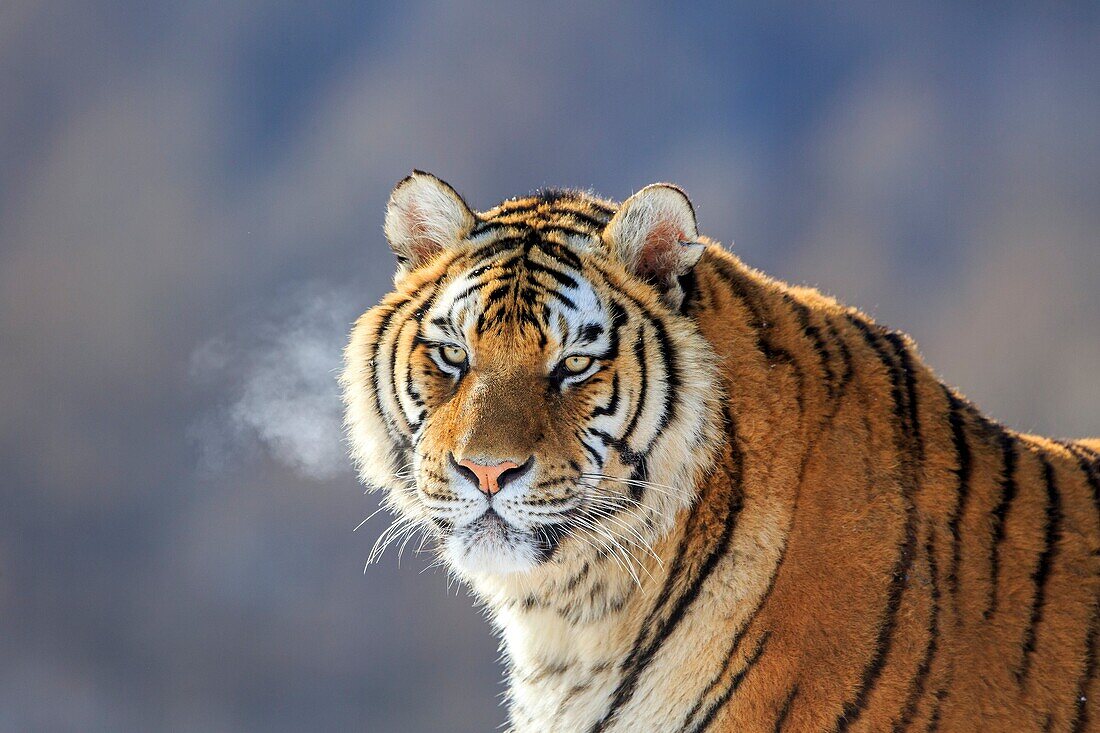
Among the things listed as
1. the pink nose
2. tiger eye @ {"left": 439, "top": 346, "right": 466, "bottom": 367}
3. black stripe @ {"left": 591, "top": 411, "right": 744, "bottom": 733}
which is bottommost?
black stripe @ {"left": 591, "top": 411, "right": 744, "bottom": 733}

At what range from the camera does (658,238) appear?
111 inches

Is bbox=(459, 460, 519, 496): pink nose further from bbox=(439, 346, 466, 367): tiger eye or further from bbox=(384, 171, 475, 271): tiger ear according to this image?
bbox=(384, 171, 475, 271): tiger ear

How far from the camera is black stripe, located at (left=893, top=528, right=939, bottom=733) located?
8.47 feet

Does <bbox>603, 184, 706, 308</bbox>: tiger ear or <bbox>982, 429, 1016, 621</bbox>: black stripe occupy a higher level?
<bbox>603, 184, 706, 308</bbox>: tiger ear

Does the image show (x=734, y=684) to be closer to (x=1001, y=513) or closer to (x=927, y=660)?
(x=927, y=660)

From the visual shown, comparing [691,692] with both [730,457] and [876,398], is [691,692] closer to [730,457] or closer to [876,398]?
[730,457]

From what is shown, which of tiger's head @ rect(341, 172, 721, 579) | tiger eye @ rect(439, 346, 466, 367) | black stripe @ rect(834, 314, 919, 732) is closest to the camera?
black stripe @ rect(834, 314, 919, 732)

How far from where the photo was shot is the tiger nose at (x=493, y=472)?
263cm

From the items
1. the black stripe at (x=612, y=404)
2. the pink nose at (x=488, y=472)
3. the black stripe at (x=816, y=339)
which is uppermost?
the black stripe at (x=816, y=339)

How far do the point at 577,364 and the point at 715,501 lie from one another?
492mm

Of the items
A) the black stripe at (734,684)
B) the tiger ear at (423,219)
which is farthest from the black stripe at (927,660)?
the tiger ear at (423,219)

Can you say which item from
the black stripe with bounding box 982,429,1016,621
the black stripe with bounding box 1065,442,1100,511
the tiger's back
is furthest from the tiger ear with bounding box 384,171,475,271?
the black stripe with bounding box 1065,442,1100,511

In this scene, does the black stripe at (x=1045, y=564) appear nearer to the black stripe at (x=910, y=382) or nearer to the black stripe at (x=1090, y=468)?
the black stripe at (x=1090, y=468)

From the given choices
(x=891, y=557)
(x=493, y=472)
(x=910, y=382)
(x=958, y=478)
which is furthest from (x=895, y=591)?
(x=493, y=472)
